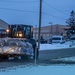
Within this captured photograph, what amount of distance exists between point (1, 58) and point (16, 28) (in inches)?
363

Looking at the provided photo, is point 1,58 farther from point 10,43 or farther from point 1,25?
point 1,25

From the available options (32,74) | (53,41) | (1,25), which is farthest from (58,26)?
(32,74)

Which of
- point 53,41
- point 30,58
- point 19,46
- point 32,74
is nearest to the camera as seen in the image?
point 32,74

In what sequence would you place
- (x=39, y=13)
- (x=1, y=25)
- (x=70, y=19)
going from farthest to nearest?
1. (x=70, y=19)
2. (x=1, y=25)
3. (x=39, y=13)

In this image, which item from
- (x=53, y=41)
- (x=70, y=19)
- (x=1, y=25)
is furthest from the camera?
(x=70, y=19)

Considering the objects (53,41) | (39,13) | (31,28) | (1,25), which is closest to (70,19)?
(1,25)

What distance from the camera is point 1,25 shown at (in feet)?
325

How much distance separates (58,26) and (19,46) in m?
139

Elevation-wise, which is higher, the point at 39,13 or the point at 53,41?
the point at 39,13

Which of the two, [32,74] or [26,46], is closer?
[32,74]

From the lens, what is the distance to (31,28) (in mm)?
35844

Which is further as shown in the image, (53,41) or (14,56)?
(53,41)

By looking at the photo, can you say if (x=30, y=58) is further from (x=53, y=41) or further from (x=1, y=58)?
(x=53, y=41)

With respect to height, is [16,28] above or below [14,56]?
above
